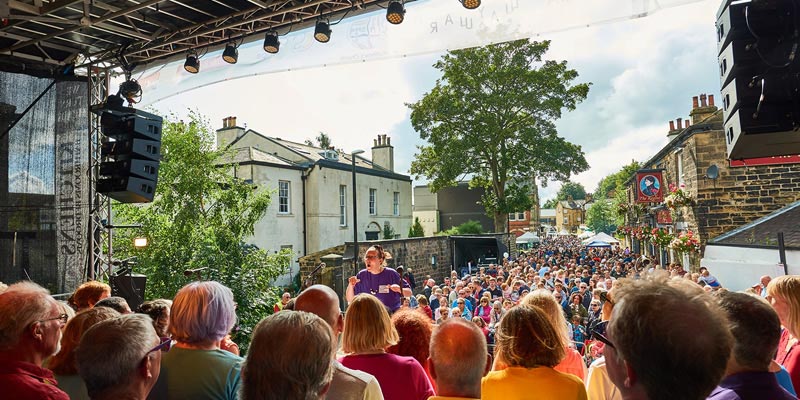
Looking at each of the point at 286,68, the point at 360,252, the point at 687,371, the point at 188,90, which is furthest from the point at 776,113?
the point at 360,252

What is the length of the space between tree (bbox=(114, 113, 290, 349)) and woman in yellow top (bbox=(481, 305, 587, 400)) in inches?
323

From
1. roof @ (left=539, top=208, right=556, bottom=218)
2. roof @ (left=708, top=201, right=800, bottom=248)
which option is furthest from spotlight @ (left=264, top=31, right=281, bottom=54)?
roof @ (left=539, top=208, right=556, bottom=218)

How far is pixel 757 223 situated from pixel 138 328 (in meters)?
13.2

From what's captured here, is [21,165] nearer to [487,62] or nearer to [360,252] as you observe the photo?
[360,252]

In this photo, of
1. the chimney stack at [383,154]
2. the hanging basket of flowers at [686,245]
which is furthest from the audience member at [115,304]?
the chimney stack at [383,154]

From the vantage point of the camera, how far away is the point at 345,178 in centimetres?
2525

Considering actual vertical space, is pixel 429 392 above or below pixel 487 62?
below

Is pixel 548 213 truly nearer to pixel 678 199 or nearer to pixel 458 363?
pixel 678 199

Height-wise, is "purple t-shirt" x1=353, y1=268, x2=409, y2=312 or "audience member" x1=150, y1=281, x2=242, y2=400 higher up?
"audience member" x1=150, y1=281, x2=242, y2=400

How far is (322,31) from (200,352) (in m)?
5.26

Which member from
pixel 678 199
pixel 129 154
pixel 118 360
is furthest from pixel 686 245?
pixel 118 360

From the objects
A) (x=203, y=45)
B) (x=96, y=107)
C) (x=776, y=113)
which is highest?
(x=203, y=45)

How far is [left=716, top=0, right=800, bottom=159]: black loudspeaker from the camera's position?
3.39 meters

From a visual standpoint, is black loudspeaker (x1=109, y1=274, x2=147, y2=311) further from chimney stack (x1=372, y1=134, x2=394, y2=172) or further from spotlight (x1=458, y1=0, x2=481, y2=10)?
chimney stack (x1=372, y1=134, x2=394, y2=172)
